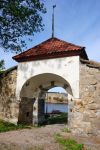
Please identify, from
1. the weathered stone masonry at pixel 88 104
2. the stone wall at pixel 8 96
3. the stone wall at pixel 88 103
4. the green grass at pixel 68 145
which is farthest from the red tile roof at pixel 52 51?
the green grass at pixel 68 145

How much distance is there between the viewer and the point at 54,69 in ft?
38.8

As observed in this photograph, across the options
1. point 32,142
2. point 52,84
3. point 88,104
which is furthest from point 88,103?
point 52,84

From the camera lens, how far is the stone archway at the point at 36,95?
508 inches

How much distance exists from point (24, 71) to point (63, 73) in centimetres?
228

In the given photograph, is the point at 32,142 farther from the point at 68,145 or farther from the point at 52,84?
the point at 52,84

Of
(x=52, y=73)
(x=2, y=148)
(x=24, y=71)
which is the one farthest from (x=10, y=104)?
(x=2, y=148)

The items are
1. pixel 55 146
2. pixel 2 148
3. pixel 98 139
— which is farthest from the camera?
pixel 98 139

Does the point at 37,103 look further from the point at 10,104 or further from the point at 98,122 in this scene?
the point at 98,122

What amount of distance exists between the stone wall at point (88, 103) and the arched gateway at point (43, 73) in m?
0.34

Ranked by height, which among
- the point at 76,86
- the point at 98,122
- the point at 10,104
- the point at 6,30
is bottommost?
the point at 98,122

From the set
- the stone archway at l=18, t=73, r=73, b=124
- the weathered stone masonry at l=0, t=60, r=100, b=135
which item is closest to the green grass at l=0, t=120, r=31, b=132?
the stone archway at l=18, t=73, r=73, b=124

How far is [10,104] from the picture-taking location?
12867 millimetres

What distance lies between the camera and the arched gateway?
11438 mm

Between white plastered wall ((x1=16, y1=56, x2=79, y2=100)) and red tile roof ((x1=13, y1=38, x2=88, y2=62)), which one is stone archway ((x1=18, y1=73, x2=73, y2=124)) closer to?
white plastered wall ((x1=16, y1=56, x2=79, y2=100))
